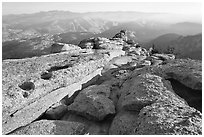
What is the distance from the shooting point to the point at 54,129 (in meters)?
21.6

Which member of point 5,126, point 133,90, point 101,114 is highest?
point 133,90

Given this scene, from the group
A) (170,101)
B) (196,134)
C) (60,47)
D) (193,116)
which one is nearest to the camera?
(196,134)

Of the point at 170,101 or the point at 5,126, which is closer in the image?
the point at 170,101

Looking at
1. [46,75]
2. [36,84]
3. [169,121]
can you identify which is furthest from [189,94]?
[46,75]

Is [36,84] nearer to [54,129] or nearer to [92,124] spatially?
[54,129]

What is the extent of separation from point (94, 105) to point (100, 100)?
1.12 meters

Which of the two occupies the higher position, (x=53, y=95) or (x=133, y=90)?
(x=133, y=90)

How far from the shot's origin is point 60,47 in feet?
183

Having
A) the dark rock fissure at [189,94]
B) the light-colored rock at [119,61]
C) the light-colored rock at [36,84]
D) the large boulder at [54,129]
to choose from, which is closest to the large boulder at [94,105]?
the large boulder at [54,129]

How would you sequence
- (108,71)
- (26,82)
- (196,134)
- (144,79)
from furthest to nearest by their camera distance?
(108,71), (26,82), (144,79), (196,134)

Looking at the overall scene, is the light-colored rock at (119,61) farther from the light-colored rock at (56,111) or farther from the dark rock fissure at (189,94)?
the light-colored rock at (56,111)

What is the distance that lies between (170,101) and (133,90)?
14.7ft

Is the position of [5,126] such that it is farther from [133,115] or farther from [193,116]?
[193,116]

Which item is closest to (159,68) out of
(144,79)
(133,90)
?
(144,79)
